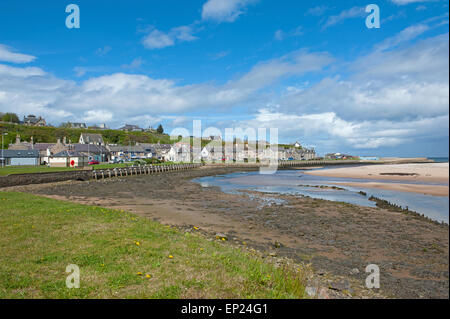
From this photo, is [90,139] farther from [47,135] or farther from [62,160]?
[62,160]

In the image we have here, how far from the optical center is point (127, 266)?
7418 mm

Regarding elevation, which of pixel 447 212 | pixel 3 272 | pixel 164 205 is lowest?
pixel 164 205

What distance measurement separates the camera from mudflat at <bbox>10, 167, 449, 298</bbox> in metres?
8.50

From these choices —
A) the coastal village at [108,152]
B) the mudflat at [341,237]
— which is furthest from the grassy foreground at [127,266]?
the coastal village at [108,152]

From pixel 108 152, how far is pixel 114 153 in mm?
13980

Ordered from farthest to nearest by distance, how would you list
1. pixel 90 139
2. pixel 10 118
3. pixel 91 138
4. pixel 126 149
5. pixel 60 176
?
pixel 10 118 → pixel 91 138 → pixel 90 139 → pixel 126 149 → pixel 60 176

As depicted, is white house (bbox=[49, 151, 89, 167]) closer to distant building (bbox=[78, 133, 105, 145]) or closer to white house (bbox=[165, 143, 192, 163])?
distant building (bbox=[78, 133, 105, 145])

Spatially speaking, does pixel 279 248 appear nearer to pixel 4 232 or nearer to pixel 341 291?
pixel 341 291

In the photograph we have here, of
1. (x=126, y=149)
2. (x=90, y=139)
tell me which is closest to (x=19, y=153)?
(x=126, y=149)

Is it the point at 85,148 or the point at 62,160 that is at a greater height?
the point at 85,148

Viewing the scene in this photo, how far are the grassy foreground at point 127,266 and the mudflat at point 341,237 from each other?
2.75m

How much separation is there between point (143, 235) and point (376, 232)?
12330 mm
